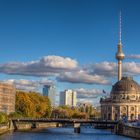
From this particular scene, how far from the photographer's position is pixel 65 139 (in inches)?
5522

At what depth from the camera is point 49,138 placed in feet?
464

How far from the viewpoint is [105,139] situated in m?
145

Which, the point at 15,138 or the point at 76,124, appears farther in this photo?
the point at 76,124

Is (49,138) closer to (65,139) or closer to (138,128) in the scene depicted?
(65,139)

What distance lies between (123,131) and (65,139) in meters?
41.0

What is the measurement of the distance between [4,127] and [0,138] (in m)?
32.4

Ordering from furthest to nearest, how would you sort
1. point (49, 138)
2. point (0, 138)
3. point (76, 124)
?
point (76, 124)
point (49, 138)
point (0, 138)

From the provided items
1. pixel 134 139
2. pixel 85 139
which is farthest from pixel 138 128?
pixel 85 139

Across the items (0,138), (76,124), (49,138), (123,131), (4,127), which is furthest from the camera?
(76,124)

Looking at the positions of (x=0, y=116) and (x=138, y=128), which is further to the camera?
(x=0, y=116)

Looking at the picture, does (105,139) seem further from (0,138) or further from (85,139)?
(0,138)

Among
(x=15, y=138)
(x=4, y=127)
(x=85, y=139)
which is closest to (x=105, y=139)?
(x=85, y=139)

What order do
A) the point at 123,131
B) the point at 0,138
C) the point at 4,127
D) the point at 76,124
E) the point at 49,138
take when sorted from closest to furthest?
the point at 0,138 < the point at 49,138 < the point at 4,127 < the point at 123,131 < the point at 76,124

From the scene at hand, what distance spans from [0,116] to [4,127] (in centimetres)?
917
